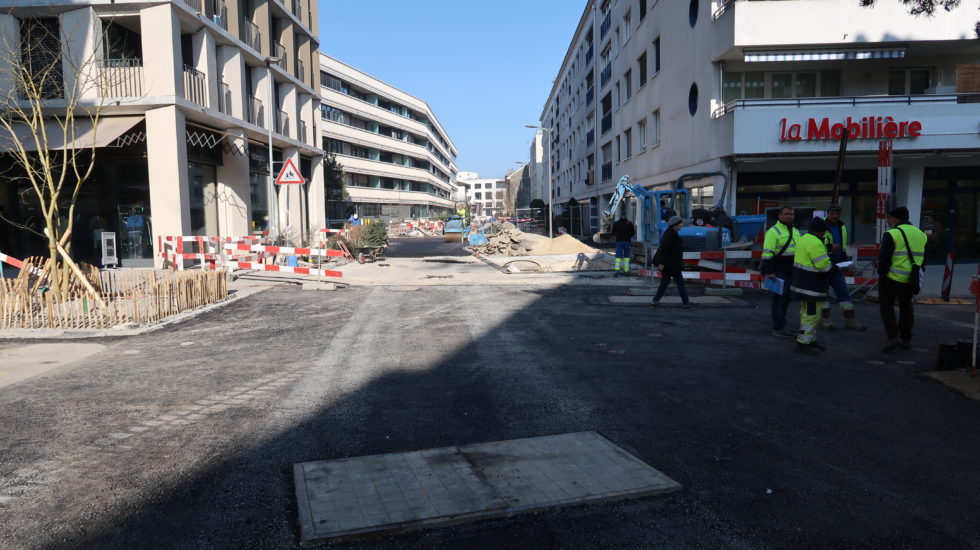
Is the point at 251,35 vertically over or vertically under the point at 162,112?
over

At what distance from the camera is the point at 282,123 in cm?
2817

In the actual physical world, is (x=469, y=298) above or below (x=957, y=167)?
below

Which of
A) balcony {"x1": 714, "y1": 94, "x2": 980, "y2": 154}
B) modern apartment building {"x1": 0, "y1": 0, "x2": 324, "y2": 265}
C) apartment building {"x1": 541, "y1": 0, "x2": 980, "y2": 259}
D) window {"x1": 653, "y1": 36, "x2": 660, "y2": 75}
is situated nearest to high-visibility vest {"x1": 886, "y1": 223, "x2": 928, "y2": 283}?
apartment building {"x1": 541, "y1": 0, "x2": 980, "y2": 259}

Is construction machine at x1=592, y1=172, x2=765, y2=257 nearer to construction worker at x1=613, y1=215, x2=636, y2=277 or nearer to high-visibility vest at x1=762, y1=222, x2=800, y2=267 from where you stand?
construction worker at x1=613, y1=215, x2=636, y2=277

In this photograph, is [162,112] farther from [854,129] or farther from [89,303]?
[854,129]

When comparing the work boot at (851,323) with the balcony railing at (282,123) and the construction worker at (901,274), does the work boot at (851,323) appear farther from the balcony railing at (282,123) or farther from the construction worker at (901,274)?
the balcony railing at (282,123)

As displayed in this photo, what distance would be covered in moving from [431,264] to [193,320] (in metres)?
12.1

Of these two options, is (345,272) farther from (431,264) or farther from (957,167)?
(957,167)

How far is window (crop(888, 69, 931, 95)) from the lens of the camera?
843 inches

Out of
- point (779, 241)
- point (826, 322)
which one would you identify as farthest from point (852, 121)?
point (779, 241)

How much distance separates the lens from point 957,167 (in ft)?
69.1

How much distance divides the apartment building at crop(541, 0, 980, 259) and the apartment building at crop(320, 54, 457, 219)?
3512 centimetres

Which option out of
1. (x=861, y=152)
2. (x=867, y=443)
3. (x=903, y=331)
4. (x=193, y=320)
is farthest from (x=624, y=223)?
(x=867, y=443)

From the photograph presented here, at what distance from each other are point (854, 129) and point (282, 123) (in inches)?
848
